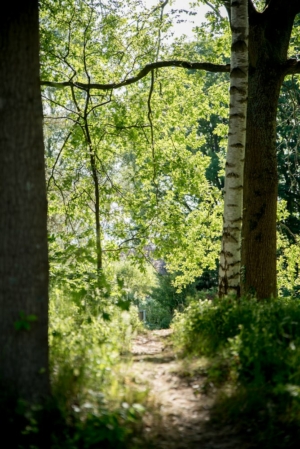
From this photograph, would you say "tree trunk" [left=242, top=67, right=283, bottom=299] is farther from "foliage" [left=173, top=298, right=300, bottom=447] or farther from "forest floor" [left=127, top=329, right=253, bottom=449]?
"forest floor" [left=127, top=329, right=253, bottom=449]

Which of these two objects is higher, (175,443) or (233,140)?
(233,140)

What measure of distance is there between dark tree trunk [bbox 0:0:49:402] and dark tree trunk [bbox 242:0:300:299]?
597cm

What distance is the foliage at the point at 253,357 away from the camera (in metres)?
4.24

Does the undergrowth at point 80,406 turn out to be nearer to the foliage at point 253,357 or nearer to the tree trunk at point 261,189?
the foliage at point 253,357

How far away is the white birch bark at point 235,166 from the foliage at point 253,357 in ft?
3.29

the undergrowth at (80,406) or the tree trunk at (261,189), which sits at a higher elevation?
the tree trunk at (261,189)

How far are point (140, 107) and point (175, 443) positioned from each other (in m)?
10.8

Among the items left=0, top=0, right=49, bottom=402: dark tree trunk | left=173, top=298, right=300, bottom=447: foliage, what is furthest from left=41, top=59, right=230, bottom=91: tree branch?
left=173, top=298, right=300, bottom=447: foliage

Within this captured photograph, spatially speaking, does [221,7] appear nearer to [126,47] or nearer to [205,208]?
[126,47]

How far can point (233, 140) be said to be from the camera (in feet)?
25.4

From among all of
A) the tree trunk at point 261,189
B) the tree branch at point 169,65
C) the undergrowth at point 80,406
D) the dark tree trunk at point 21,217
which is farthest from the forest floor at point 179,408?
the tree branch at point 169,65

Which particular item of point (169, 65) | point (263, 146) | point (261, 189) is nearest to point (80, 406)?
point (261, 189)

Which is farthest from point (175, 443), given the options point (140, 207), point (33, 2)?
point (140, 207)

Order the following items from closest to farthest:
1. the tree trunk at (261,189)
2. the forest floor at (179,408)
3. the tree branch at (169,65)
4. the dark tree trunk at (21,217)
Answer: the forest floor at (179,408) → the dark tree trunk at (21,217) → the tree trunk at (261,189) → the tree branch at (169,65)
